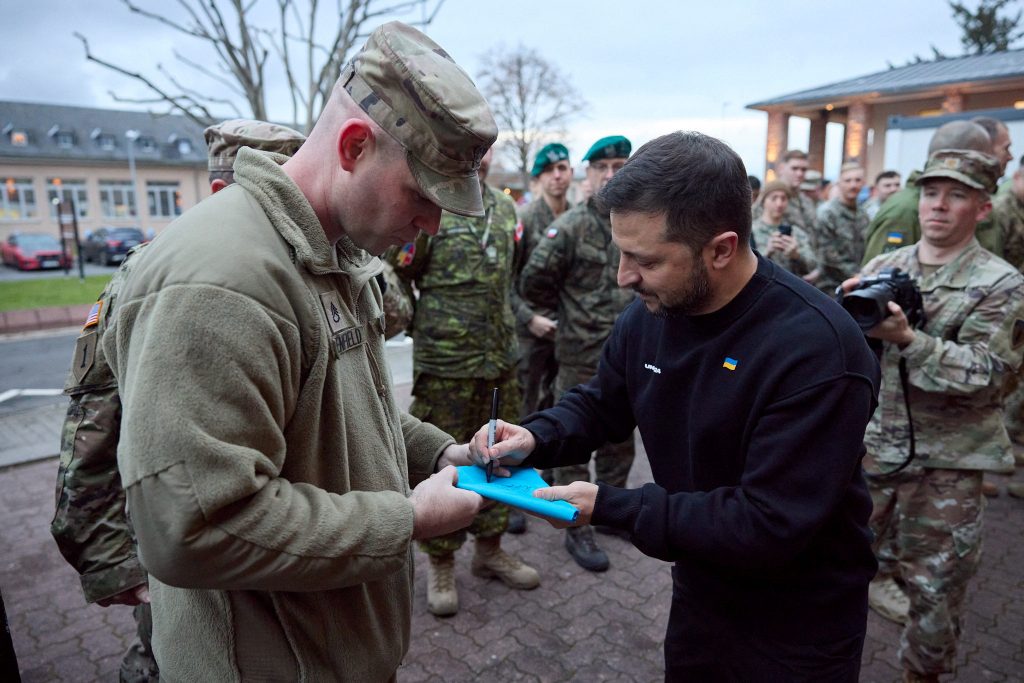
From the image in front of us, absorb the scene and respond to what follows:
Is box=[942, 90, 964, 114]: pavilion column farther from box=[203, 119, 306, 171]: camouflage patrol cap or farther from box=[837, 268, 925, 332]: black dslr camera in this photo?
box=[203, 119, 306, 171]: camouflage patrol cap

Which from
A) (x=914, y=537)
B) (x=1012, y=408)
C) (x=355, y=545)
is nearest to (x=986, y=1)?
(x=1012, y=408)

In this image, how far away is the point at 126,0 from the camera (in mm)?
8562

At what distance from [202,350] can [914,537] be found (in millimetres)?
3191

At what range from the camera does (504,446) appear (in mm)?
1856

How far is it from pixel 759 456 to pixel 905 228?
390cm

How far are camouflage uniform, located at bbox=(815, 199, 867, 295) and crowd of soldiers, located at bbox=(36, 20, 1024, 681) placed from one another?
3.95 feet

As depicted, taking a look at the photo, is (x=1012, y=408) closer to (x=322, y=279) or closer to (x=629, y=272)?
(x=629, y=272)

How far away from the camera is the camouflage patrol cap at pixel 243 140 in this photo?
2.88 m

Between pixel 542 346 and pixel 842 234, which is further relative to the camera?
pixel 842 234

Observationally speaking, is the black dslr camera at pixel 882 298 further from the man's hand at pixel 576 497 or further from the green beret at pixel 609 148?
the green beret at pixel 609 148

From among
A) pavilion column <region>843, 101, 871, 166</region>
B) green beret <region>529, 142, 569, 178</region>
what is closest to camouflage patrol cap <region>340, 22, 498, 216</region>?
green beret <region>529, 142, 569, 178</region>

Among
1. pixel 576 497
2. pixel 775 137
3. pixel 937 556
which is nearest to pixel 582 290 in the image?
pixel 937 556

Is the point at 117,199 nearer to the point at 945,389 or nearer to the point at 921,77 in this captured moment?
the point at 921,77

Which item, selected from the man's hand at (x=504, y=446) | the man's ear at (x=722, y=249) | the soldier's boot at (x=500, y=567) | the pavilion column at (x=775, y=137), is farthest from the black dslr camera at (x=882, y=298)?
the pavilion column at (x=775, y=137)
